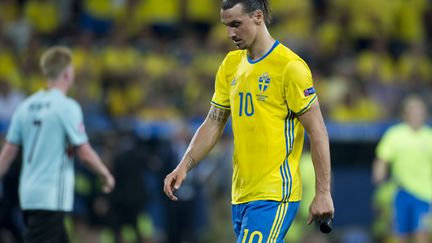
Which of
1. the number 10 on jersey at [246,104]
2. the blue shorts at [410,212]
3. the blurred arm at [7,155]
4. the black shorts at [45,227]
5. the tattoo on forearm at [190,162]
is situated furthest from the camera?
the blue shorts at [410,212]

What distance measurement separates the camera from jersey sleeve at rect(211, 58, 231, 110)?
25.1 ft

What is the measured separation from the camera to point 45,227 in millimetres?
→ 9328

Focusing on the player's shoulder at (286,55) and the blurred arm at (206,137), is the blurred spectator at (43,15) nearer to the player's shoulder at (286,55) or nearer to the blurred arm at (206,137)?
the blurred arm at (206,137)

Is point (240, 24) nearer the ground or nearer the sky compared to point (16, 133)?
nearer the sky

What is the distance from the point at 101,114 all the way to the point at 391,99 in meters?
5.59

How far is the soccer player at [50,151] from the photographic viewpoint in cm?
938

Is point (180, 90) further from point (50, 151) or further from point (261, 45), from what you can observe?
point (261, 45)

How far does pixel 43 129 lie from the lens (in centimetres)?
947

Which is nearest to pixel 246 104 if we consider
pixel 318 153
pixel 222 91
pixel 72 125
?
pixel 222 91

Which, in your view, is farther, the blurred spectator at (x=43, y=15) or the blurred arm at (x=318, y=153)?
the blurred spectator at (x=43, y=15)

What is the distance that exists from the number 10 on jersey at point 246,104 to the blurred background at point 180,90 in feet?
23.1

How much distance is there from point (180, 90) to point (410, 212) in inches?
183

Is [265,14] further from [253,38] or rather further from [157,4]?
[157,4]

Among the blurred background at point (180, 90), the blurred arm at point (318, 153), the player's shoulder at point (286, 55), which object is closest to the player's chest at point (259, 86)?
the player's shoulder at point (286, 55)
